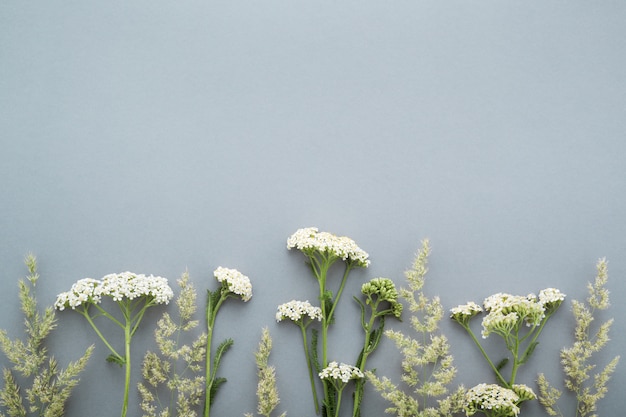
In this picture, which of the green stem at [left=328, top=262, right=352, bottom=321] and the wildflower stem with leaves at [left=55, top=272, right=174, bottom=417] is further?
the green stem at [left=328, top=262, right=352, bottom=321]

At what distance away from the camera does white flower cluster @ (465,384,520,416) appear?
1921 millimetres

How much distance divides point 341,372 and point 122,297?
96 centimetres

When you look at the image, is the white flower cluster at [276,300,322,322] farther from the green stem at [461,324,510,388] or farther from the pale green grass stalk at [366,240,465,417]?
the green stem at [461,324,510,388]

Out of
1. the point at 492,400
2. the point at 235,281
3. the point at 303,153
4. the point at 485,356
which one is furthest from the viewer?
the point at 303,153

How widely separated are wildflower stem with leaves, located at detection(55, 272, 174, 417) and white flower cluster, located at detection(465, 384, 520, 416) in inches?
52.4

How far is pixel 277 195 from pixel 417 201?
659 millimetres

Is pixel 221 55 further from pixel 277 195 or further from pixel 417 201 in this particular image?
pixel 417 201

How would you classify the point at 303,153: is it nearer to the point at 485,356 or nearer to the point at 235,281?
the point at 235,281

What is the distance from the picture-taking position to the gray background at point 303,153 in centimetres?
215

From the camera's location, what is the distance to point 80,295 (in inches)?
76.4

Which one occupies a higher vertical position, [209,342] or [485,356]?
[485,356]

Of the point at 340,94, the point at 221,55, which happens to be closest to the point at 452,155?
the point at 340,94

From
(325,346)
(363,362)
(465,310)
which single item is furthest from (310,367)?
(465,310)

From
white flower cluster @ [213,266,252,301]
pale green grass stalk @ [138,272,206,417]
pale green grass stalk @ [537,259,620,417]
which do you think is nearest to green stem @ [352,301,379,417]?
white flower cluster @ [213,266,252,301]
